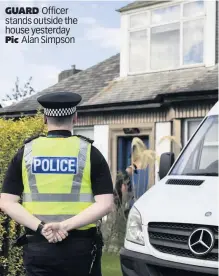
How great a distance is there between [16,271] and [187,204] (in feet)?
7.42

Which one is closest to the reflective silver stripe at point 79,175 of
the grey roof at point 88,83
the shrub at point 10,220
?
the shrub at point 10,220

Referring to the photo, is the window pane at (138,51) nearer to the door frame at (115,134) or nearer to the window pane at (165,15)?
the window pane at (165,15)

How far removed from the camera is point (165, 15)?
19.5 meters

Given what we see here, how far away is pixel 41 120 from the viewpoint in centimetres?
725

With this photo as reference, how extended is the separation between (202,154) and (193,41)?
1206cm

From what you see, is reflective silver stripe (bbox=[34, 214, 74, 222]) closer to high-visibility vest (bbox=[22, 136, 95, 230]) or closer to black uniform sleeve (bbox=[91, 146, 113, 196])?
high-visibility vest (bbox=[22, 136, 95, 230])

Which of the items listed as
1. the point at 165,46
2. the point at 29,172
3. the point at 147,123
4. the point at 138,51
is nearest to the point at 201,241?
the point at 29,172

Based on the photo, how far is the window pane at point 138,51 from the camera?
20109 millimetres

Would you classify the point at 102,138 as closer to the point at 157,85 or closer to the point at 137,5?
the point at 157,85

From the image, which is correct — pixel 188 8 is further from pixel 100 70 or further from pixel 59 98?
pixel 59 98

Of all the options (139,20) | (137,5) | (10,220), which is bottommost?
(10,220)

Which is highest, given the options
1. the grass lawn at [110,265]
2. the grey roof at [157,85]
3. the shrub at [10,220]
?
the grey roof at [157,85]

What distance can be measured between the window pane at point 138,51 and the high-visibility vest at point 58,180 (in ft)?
51.0

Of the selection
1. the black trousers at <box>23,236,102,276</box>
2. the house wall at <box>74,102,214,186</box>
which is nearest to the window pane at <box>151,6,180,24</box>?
the house wall at <box>74,102,214,186</box>
